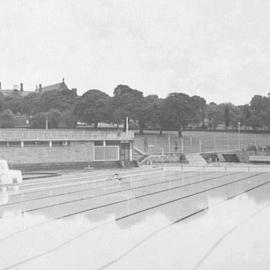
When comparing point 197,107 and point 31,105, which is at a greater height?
point 31,105

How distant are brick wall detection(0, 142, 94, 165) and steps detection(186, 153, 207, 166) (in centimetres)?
1214

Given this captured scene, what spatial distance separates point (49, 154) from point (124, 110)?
28543 millimetres

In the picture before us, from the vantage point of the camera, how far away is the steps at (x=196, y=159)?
162 feet

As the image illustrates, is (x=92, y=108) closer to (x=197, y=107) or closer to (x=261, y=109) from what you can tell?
(x=197, y=107)

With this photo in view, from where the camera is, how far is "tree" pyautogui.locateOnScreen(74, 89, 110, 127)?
7081 cm

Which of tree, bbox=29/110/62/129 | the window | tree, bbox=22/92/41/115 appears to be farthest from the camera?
tree, bbox=22/92/41/115

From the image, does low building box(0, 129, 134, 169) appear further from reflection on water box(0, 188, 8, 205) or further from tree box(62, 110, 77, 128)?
tree box(62, 110, 77, 128)

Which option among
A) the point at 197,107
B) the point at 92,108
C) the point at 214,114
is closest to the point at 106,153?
the point at 92,108

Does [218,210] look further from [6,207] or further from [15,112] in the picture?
[15,112]

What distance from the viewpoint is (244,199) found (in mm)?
20547

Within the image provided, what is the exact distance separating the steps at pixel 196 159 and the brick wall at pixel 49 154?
12139 millimetres

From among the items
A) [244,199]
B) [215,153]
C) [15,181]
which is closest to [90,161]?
[15,181]

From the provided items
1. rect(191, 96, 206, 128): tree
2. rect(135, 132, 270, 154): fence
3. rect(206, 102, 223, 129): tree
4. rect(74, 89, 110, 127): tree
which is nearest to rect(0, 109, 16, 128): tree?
rect(74, 89, 110, 127): tree

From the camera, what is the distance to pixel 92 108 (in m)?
70.9
